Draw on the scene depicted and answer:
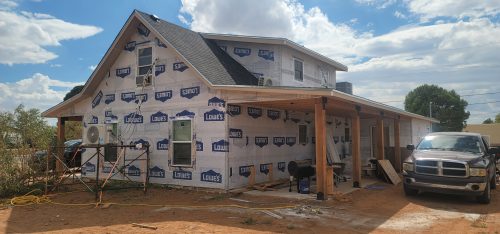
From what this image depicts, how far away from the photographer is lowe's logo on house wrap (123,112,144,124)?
13562 mm

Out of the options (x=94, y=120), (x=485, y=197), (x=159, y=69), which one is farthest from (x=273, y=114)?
(x=94, y=120)

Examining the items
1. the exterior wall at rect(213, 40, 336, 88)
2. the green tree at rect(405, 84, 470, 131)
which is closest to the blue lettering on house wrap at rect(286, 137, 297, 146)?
the exterior wall at rect(213, 40, 336, 88)

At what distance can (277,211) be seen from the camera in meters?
8.60

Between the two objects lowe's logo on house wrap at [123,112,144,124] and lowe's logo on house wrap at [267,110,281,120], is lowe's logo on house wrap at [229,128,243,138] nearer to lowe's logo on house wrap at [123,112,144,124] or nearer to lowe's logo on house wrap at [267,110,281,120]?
lowe's logo on house wrap at [267,110,281,120]

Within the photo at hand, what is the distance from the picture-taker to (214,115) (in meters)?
11.7

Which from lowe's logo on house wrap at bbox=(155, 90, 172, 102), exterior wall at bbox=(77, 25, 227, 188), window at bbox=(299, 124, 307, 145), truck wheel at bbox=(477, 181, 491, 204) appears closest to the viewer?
truck wheel at bbox=(477, 181, 491, 204)

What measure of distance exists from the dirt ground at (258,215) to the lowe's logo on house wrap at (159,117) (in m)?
2.77

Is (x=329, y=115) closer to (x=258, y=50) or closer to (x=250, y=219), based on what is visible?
(x=258, y=50)

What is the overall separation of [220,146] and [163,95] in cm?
303

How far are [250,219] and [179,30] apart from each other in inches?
373

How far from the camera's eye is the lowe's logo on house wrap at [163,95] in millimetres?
12883

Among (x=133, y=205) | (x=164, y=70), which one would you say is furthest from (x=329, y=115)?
(x=133, y=205)

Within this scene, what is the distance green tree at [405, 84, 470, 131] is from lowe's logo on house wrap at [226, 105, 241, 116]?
47.9 meters

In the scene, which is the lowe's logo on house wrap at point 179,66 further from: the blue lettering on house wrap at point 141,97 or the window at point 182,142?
the window at point 182,142
